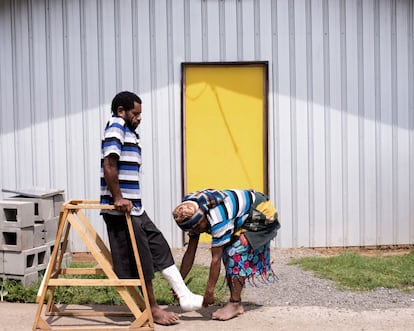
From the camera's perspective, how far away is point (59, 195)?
7977 millimetres

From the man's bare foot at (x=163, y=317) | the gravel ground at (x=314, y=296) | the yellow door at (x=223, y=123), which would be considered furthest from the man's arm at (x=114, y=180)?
the yellow door at (x=223, y=123)

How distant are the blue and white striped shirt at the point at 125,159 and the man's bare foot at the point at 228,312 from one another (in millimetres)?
1061

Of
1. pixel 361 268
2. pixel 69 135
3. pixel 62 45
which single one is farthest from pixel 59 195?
pixel 361 268

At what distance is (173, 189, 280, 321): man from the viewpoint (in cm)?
582

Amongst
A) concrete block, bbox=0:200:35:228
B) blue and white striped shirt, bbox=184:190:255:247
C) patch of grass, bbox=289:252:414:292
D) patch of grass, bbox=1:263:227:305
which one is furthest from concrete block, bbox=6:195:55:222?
patch of grass, bbox=289:252:414:292

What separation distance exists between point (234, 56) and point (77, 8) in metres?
2.01

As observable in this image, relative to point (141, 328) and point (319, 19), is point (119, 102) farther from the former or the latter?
point (319, 19)

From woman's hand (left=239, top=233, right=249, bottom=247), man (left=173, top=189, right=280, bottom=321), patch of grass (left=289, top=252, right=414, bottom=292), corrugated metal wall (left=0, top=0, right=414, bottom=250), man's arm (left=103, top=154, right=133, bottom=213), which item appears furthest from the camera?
corrugated metal wall (left=0, top=0, right=414, bottom=250)

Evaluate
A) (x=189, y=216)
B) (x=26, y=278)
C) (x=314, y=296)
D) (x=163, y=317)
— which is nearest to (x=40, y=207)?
(x=26, y=278)

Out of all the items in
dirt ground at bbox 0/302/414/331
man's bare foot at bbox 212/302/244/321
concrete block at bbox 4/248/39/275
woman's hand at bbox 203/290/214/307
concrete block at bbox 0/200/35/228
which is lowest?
dirt ground at bbox 0/302/414/331

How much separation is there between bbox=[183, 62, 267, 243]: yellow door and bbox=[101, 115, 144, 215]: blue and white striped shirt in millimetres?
3457

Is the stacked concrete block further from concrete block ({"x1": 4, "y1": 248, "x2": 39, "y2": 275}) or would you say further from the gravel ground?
the gravel ground

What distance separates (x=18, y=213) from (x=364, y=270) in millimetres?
3603

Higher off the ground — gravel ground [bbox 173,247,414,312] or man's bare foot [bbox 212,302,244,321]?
man's bare foot [bbox 212,302,244,321]
